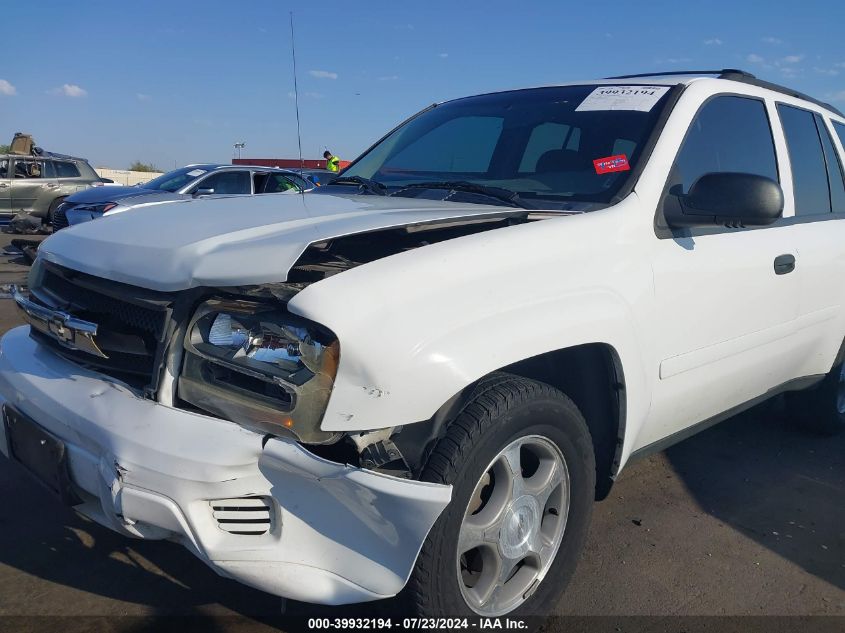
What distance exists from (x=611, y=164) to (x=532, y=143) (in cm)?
55

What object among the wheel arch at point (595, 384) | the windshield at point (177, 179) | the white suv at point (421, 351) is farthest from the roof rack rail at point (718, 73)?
the windshield at point (177, 179)

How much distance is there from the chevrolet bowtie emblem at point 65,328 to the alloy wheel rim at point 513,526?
122 centimetres

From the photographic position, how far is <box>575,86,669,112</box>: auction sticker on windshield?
9.57 feet

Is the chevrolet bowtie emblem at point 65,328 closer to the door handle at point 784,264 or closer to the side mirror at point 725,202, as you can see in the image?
the side mirror at point 725,202

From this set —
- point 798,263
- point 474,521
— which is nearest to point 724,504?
point 798,263

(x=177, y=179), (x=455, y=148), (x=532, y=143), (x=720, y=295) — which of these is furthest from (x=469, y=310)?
(x=177, y=179)

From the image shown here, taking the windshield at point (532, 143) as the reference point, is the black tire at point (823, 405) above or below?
below

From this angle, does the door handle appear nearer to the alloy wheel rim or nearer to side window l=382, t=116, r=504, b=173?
side window l=382, t=116, r=504, b=173

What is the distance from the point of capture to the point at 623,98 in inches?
118

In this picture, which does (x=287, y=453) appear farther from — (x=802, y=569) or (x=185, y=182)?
(x=185, y=182)

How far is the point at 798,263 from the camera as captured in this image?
3275 millimetres

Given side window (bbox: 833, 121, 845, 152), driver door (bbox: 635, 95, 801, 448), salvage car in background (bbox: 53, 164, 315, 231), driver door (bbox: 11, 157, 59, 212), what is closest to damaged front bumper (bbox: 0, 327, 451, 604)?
driver door (bbox: 635, 95, 801, 448)

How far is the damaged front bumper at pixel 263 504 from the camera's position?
5.72 feet

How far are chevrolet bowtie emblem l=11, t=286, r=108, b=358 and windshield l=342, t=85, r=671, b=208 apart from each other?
1.50 meters
